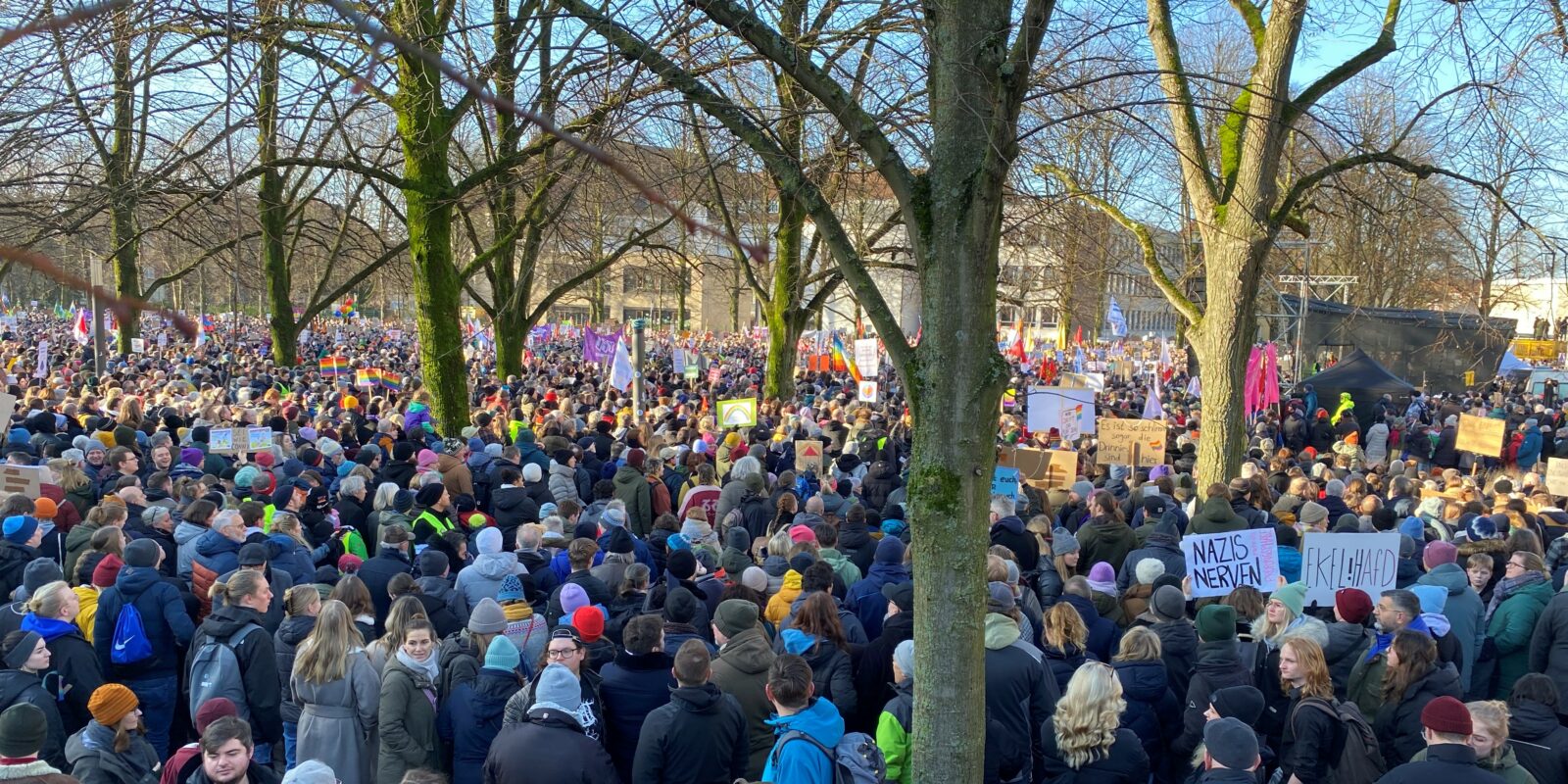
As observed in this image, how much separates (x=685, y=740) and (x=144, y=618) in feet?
10.3

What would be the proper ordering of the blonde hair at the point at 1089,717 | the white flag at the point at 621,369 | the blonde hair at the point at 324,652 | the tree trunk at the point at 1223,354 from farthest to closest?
the white flag at the point at 621,369 → the tree trunk at the point at 1223,354 → the blonde hair at the point at 324,652 → the blonde hair at the point at 1089,717

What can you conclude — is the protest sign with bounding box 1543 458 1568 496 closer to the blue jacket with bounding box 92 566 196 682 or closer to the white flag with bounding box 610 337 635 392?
the white flag with bounding box 610 337 635 392

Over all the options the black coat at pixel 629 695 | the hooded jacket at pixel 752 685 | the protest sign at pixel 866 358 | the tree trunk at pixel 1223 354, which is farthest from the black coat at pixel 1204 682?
the protest sign at pixel 866 358

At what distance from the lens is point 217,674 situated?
17.5ft

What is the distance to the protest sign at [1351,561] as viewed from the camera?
290 inches

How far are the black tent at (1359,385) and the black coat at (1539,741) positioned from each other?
18.8m

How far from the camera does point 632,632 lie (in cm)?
500

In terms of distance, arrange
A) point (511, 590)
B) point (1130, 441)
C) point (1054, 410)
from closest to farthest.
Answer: point (511, 590)
point (1130, 441)
point (1054, 410)

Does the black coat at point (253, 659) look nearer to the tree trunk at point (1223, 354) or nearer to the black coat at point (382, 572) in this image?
the black coat at point (382, 572)

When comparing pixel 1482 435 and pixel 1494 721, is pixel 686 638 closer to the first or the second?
pixel 1494 721

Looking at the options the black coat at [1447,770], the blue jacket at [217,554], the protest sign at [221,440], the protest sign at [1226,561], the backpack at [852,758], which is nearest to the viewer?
the black coat at [1447,770]

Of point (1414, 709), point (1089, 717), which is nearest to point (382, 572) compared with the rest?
point (1089, 717)

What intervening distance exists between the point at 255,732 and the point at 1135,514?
7011 millimetres

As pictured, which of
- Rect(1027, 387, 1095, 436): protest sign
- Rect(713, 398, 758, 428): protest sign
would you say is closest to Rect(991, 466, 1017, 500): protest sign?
Rect(1027, 387, 1095, 436): protest sign
